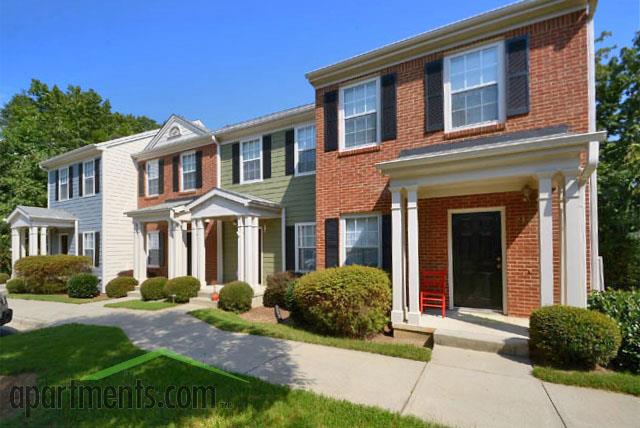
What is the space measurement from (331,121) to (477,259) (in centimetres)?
500

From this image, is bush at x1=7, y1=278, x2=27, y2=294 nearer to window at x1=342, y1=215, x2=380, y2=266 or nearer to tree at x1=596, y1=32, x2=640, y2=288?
window at x1=342, y1=215, x2=380, y2=266

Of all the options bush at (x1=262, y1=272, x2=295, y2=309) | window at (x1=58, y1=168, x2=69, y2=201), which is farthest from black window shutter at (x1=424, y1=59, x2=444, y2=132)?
window at (x1=58, y1=168, x2=69, y2=201)

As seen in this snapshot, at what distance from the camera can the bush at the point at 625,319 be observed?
4.31m

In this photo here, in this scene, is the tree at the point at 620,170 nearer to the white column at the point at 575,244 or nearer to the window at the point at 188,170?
the white column at the point at 575,244

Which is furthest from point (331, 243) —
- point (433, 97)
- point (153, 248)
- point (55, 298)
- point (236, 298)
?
point (55, 298)

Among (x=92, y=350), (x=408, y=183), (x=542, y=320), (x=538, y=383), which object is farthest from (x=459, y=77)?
(x=92, y=350)

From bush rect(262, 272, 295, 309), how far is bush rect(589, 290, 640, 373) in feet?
22.1

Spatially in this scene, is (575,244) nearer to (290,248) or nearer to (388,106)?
(388,106)

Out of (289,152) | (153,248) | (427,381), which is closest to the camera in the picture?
(427,381)

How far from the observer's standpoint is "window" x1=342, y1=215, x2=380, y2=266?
25.0 ft

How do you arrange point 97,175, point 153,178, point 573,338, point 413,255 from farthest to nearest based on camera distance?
point 97,175 < point 153,178 < point 413,255 < point 573,338

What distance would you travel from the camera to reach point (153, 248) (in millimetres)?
13719

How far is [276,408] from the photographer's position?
3.42 metres

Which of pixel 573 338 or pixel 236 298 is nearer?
pixel 573 338
